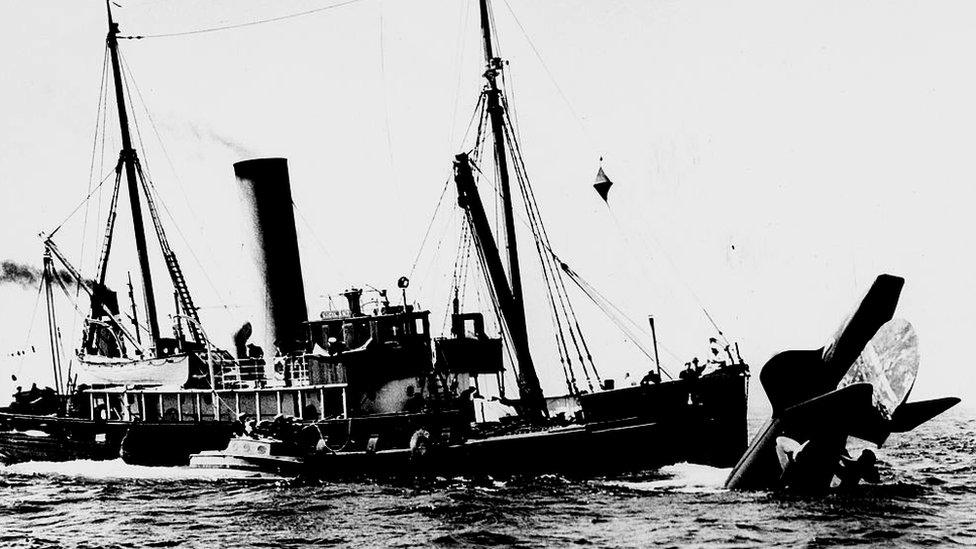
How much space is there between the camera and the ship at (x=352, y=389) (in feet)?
75.9

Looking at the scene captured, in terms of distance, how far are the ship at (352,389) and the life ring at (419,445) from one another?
0.04 meters

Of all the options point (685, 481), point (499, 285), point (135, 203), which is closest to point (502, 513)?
point (685, 481)

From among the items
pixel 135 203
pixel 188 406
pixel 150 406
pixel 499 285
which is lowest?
pixel 188 406

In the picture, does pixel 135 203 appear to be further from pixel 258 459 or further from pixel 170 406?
pixel 258 459

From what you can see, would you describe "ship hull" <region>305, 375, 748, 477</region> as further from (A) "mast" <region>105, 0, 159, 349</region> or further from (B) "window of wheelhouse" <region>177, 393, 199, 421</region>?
(A) "mast" <region>105, 0, 159, 349</region>

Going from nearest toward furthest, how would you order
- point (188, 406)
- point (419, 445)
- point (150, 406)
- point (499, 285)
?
point (419, 445), point (499, 285), point (188, 406), point (150, 406)

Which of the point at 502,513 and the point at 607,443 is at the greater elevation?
the point at 607,443

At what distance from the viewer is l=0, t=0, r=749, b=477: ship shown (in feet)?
75.9

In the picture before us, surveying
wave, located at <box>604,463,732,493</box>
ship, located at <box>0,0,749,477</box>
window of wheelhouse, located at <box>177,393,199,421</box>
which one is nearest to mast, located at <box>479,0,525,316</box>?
ship, located at <box>0,0,749,477</box>

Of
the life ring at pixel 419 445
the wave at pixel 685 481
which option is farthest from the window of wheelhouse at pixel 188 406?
the wave at pixel 685 481

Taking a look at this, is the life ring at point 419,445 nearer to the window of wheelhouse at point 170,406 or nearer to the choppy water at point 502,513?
the choppy water at point 502,513

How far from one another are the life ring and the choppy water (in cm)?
92

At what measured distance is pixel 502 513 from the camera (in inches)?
696

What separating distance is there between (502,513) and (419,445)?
6.17m
